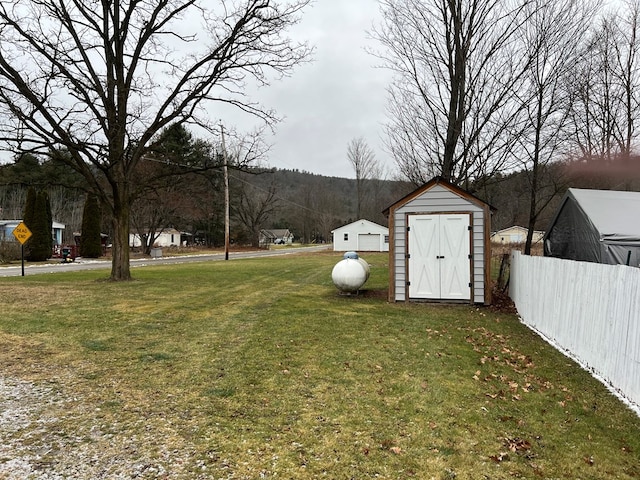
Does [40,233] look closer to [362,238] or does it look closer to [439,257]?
[439,257]

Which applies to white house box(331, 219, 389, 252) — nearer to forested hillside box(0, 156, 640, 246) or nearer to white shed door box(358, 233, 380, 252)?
white shed door box(358, 233, 380, 252)

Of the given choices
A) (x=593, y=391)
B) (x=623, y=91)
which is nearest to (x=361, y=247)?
Answer: (x=623, y=91)

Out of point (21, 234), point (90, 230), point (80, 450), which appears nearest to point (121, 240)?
point (21, 234)

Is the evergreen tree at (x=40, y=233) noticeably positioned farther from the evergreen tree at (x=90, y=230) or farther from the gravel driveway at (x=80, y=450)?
the gravel driveway at (x=80, y=450)

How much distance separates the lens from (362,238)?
147 ft

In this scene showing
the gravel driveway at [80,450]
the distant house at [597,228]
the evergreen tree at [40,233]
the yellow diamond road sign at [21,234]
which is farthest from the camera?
the evergreen tree at [40,233]

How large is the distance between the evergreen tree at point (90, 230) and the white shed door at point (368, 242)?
2318 centimetres

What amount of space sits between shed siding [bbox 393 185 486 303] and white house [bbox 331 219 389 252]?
33.4 m

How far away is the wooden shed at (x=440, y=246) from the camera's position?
1028 cm

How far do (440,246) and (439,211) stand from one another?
805 mm

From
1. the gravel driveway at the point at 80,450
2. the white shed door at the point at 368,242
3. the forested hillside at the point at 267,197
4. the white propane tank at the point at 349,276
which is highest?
the forested hillside at the point at 267,197

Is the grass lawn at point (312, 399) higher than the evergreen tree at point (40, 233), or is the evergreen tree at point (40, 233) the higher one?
the evergreen tree at point (40, 233)

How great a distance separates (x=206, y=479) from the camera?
9.43 feet

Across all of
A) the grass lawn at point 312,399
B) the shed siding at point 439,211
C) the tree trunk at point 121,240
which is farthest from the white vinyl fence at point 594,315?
the tree trunk at point 121,240
